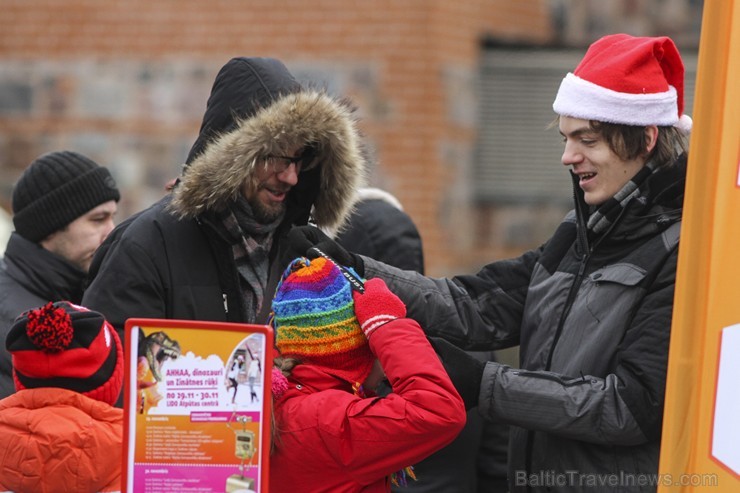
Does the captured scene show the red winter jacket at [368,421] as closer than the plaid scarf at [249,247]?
A: Yes

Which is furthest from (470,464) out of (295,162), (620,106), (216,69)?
(216,69)

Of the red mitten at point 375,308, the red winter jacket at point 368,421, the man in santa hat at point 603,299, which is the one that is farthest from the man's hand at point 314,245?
the red winter jacket at point 368,421

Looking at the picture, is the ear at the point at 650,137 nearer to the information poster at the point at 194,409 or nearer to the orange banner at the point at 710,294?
the orange banner at the point at 710,294

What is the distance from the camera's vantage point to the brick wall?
24.8ft

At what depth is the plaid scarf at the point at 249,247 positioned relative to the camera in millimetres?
3395

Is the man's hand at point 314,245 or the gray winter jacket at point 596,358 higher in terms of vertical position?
the man's hand at point 314,245

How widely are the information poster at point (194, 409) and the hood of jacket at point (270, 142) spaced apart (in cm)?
75

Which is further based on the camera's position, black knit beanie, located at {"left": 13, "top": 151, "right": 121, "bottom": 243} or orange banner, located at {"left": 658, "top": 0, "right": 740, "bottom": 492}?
black knit beanie, located at {"left": 13, "top": 151, "right": 121, "bottom": 243}

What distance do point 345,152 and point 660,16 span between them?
5.07 metres

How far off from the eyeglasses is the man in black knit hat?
104 centimetres

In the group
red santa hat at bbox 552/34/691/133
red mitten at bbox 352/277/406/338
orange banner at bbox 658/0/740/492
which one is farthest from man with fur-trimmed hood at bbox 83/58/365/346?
orange banner at bbox 658/0/740/492

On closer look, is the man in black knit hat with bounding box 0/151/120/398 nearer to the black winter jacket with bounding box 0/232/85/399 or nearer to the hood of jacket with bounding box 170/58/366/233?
the black winter jacket with bounding box 0/232/85/399

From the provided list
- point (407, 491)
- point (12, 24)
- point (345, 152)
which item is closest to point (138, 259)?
point (345, 152)

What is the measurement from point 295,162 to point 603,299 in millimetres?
964
